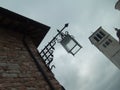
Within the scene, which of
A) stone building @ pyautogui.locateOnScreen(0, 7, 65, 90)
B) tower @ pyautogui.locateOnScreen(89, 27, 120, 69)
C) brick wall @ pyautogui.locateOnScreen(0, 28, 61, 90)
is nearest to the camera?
brick wall @ pyautogui.locateOnScreen(0, 28, 61, 90)

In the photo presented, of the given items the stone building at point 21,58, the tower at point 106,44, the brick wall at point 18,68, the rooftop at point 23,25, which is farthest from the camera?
the tower at point 106,44

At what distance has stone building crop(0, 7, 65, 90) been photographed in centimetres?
547

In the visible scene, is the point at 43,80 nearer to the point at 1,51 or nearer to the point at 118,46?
the point at 1,51

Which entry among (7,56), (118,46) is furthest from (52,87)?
(118,46)

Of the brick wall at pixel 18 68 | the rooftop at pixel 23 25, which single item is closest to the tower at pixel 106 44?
the rooftop at pixel 23 25

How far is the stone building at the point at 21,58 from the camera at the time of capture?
5.47m

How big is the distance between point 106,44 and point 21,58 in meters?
48.6

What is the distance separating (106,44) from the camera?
175 ft

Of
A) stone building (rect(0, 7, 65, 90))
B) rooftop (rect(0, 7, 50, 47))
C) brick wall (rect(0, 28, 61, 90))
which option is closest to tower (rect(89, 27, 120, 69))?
rooftop (rect(0, 7, 50, 47))

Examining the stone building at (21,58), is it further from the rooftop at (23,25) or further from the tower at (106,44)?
the tower at (106,44)

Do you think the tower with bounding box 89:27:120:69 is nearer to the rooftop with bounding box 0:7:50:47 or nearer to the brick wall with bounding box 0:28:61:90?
the rooftop with bounding box 0:7:50:47

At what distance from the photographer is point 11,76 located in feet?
17.9

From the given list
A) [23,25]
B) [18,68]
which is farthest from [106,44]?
[18,68]

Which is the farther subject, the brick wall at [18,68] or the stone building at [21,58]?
the stone building at [21,58]
